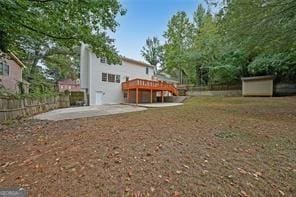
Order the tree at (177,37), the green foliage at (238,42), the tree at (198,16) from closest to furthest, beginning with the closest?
the green foliage at (238,42) < the tree at (177,37) < the tree at (198,16)

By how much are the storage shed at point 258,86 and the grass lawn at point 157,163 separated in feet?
56.5

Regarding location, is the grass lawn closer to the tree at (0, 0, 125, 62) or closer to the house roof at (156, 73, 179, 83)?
the tree at (0, 0, 125, 62)

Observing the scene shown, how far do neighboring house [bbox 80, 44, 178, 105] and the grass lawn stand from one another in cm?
1908

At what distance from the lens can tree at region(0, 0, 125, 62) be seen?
332 inches

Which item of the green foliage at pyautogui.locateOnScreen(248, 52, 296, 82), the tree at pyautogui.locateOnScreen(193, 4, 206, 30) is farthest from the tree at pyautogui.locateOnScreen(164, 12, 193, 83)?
the green foliage at pyautogui.locateOnScreen(248, 52, 296, 82)

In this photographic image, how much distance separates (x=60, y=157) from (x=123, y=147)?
119 cm

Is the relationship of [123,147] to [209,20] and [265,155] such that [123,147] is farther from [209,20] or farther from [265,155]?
[209,20]

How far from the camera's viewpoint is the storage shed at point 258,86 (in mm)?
21906

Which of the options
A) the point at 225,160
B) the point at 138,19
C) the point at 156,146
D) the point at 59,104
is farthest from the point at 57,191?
the point at 59,104

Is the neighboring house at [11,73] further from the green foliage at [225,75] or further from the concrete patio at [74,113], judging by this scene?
the green foliage at [225,75]

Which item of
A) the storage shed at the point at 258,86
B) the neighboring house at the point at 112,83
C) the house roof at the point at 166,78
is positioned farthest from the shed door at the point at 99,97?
the house roof at the point at 166,78

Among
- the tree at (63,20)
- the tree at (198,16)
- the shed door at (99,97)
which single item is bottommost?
the shed door at (99,97)

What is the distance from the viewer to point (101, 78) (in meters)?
25.8

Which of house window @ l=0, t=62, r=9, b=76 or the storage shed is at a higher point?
house window @ l=0, t=62, r=9, b=76
